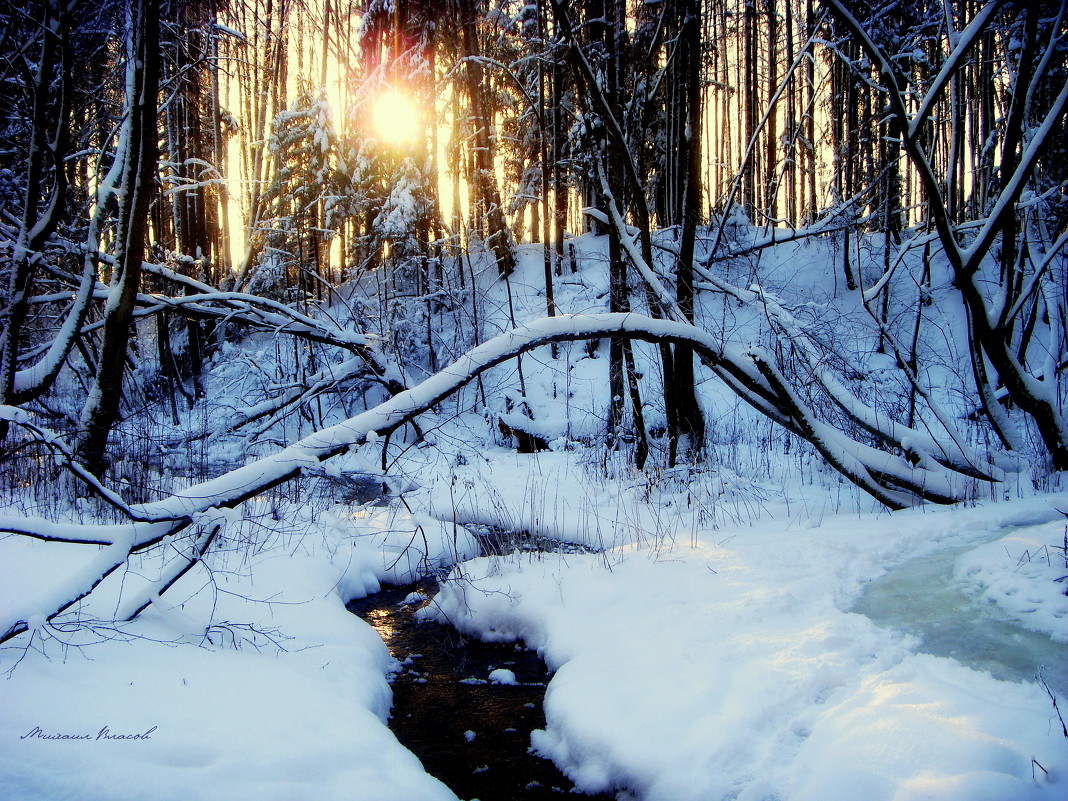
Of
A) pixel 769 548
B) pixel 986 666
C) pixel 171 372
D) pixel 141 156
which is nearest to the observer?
pixel 986 666

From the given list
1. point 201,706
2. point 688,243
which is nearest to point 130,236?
point 201,706

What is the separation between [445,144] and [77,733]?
20.0 meters

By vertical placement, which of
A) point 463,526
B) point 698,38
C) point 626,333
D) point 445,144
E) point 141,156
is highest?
point 445,144

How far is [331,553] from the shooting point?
5.96 m

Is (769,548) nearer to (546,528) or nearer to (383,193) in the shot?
(546,528)

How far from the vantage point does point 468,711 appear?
12.3 feet

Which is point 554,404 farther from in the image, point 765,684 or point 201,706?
point 201,706

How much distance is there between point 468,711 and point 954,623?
9.01 feet

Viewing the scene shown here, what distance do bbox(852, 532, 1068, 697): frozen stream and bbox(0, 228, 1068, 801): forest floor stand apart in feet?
0.06

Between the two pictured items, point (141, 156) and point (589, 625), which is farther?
point (141, 156)

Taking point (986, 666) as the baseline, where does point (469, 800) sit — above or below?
below

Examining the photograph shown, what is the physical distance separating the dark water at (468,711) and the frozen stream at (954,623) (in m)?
1.86

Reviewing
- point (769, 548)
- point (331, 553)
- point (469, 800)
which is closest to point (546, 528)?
point (331, 553)
